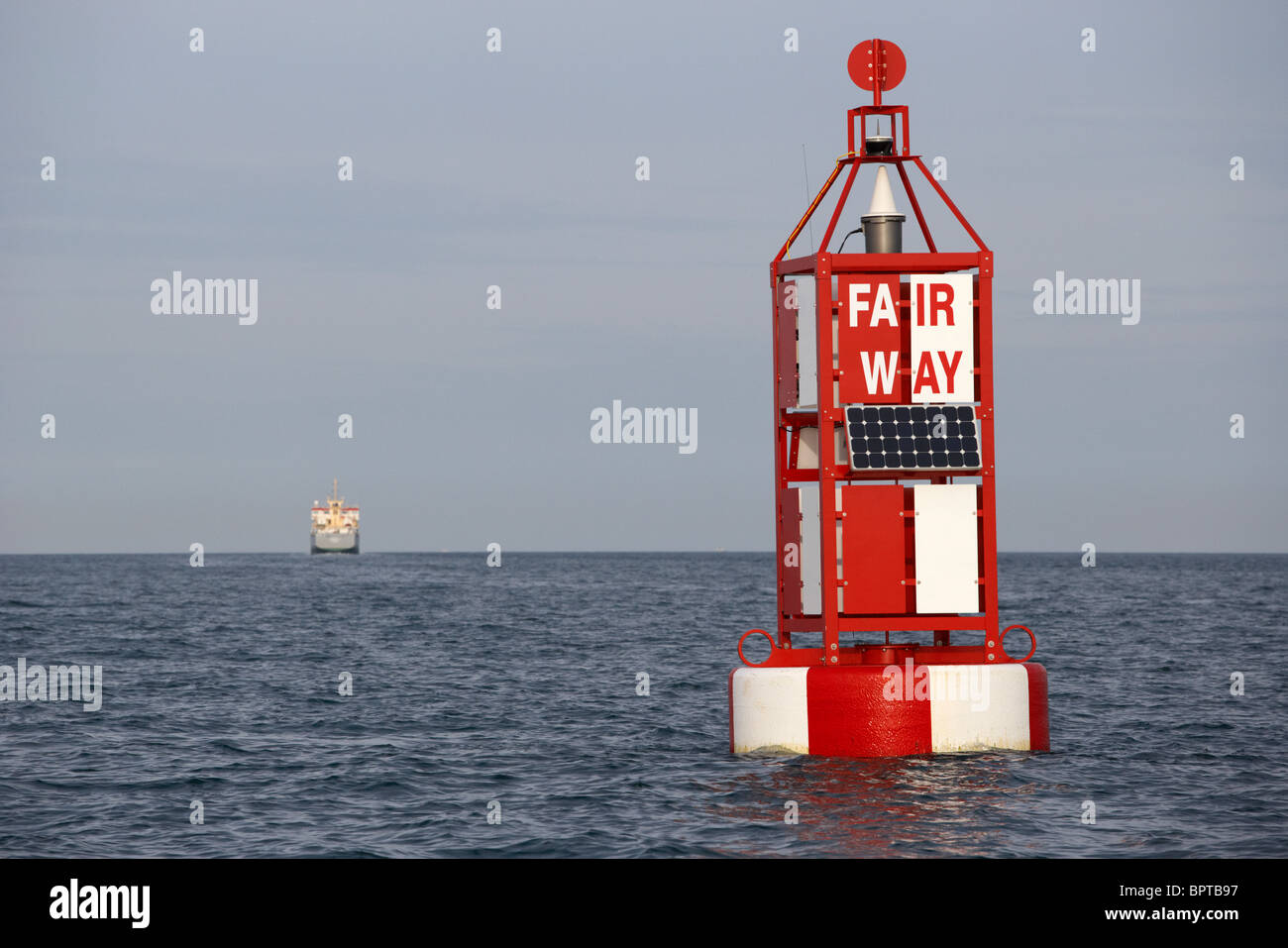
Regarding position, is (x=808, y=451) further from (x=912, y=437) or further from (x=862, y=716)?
(x=862, y=716)

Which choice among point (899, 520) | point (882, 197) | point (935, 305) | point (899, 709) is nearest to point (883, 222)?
point (882, 197)

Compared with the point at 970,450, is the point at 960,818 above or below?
below

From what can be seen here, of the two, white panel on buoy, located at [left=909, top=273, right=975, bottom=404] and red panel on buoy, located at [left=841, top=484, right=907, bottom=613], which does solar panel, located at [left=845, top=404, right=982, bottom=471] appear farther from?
red panel on buoy, located at [left=841, top=484, right=907, bottom=613]

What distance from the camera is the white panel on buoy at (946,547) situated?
65.0 feet

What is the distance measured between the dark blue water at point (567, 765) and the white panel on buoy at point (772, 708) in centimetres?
31

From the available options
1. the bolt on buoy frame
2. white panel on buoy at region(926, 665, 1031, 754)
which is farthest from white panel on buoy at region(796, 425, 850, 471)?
white panel on buoy at region(926, 665, 1031, 754)

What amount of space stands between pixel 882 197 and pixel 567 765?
9390mm

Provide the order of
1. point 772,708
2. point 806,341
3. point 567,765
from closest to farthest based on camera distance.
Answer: point 772,708
point 806,341
point 567,765

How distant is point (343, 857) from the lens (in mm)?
15414

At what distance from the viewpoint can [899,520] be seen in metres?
19.9
